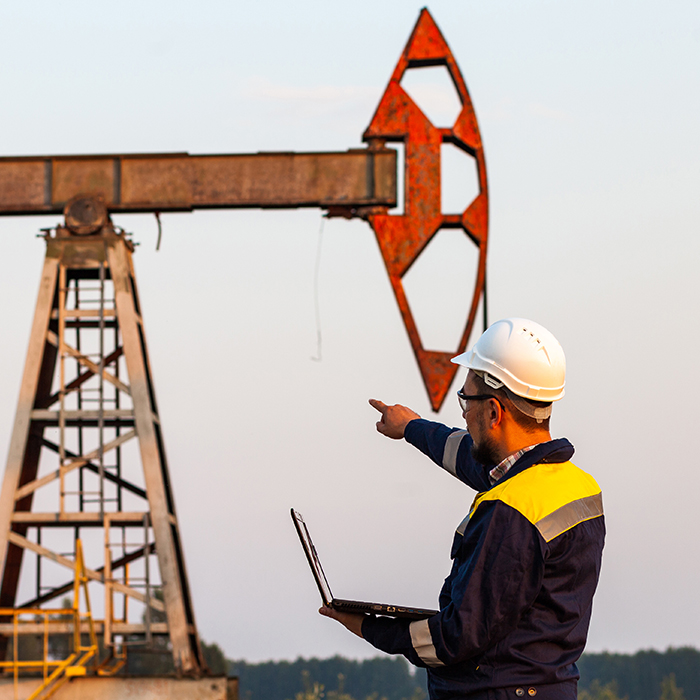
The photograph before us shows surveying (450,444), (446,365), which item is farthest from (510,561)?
(446,365)

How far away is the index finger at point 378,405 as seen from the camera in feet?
13.2

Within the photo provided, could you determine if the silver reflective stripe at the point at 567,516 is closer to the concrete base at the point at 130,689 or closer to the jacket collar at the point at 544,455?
the jacket collar at the point at 544,455

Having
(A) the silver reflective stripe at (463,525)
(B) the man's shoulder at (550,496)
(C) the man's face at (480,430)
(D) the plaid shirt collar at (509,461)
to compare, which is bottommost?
(A) the silver reflective stripe at (463,525)

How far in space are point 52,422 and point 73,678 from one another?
2.72 metres

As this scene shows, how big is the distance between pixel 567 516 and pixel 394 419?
130cm

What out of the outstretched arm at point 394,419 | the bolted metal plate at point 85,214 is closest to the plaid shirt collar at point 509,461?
the outstretched arm at point 394,419

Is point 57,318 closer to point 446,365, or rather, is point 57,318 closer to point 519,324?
point 446,365

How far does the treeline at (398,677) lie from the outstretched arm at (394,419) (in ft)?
302

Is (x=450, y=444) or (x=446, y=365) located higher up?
(x=446, y=365)

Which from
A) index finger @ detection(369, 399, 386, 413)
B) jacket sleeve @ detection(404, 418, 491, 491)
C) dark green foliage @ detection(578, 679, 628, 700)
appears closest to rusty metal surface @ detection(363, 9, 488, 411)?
index finger @ detection(369, 399, 386, 413)

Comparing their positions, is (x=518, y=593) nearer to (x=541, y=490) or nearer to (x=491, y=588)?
(x=491, y=588)

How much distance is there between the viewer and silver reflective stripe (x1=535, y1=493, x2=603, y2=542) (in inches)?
105

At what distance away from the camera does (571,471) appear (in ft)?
9.40

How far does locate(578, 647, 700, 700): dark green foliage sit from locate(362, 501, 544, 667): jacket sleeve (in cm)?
9528
